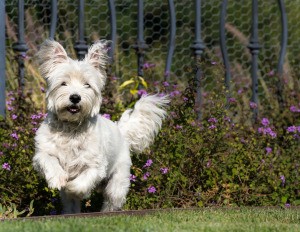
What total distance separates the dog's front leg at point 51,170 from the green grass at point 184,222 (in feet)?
1.35

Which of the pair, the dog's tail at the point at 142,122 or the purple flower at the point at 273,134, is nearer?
the dog's tail at the point at 142,122

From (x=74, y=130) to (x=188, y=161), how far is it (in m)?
1.25

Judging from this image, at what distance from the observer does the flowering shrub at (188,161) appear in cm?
734

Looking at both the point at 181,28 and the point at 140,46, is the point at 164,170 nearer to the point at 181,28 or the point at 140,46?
the point at 140,46

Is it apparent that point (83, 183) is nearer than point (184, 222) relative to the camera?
No

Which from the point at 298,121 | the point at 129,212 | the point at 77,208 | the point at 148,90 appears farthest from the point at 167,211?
the point at 298,121

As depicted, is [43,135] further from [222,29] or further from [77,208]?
[222,29]

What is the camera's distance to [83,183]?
6559 millimetres

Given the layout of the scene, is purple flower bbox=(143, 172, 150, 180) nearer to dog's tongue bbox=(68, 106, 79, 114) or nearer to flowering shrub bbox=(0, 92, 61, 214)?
flowering shrub bbox=(0, 92, 61, 214)

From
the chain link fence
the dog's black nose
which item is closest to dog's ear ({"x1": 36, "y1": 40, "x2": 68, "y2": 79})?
the dog's black nose

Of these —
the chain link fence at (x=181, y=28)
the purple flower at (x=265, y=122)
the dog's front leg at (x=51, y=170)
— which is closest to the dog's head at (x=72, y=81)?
the dog's front leg at (x=51, y=170)

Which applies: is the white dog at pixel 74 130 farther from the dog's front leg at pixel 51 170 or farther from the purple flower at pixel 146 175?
the purple flower at pixel 146 175

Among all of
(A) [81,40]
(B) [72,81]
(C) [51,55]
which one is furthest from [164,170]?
(A) [81,40]

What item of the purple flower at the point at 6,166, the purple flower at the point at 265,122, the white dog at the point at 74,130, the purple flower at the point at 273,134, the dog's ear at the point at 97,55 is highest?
the dog's ear at the point at 97,55
